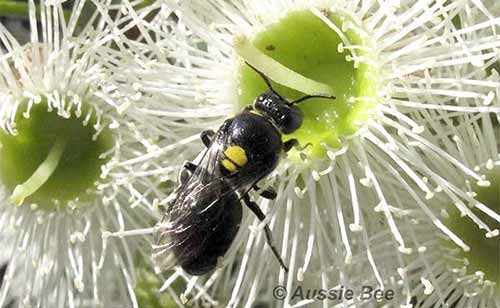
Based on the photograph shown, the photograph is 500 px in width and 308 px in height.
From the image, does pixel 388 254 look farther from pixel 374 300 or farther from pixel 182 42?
pixel 182 42

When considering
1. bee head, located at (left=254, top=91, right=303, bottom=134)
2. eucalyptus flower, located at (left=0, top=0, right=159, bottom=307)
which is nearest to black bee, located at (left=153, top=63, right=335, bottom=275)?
bee head, located at (left=254, top=91, right=303, bottom=134)

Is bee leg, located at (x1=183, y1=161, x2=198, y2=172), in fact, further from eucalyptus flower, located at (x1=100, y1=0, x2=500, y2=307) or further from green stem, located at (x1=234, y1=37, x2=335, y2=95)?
green stem, located at (x1=234, y1=37, x2=335, y2=95)

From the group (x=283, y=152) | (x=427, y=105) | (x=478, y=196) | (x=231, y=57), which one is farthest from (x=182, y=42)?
(x=478, y=196)

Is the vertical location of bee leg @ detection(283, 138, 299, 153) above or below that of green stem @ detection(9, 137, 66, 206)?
below

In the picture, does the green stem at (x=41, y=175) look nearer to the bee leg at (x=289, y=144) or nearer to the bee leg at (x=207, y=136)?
the bee leg at (x=207, y=136)

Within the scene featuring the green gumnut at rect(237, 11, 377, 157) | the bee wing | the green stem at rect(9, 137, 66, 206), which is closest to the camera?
the bee wing

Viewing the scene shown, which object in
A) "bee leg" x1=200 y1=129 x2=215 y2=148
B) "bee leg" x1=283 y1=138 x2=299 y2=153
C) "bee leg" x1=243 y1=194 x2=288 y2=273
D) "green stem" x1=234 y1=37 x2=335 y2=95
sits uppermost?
"green stem" x1=234 y1=37 x2=335 y2=95

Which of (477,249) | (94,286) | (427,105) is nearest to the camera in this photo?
(427,105)

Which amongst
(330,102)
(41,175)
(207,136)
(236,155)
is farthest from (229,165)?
(41,175)
